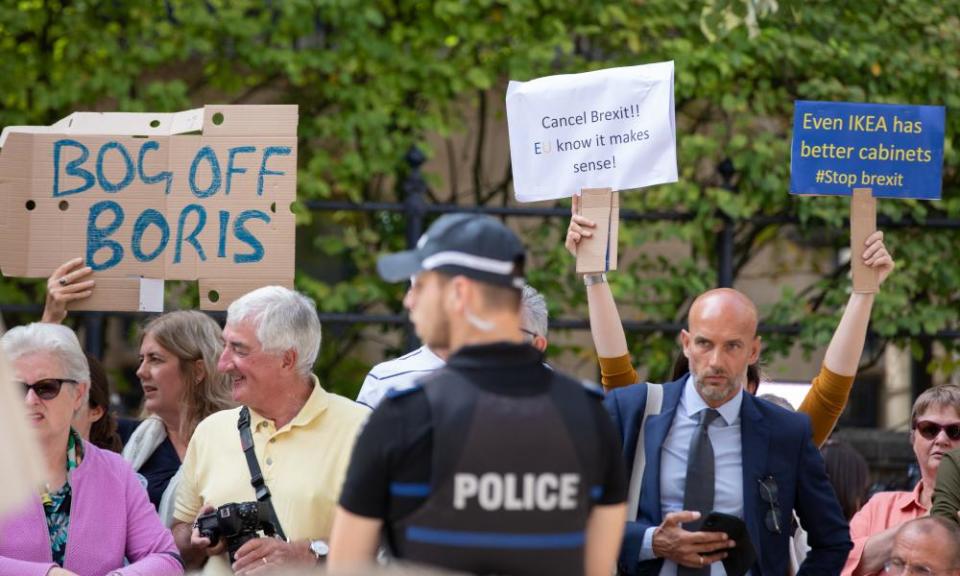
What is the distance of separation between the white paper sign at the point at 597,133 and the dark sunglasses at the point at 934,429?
1.47 metres

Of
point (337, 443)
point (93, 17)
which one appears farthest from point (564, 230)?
point (337, 443)

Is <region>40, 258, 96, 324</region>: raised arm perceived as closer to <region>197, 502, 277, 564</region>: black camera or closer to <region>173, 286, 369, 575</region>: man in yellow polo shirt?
<region>173, 286, 369, 575</region>: man in yellow polo shirt

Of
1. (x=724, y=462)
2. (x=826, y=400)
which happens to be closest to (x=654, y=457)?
(x=724, y=462)

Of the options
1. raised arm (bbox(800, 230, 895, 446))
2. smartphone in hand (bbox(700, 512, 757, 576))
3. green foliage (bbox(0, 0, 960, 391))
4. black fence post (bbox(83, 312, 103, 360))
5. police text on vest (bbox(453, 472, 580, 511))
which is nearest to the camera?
police text on vest (bbox(453, 472, 580, 511))

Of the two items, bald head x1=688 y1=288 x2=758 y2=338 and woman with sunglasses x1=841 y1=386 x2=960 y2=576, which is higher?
bald head x1=688 y1=288 x2=758 y2=338

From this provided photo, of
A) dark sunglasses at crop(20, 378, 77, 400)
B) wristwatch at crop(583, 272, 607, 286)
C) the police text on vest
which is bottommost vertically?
the police text on vest

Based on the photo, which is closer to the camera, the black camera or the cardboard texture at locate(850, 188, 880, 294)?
the black camera

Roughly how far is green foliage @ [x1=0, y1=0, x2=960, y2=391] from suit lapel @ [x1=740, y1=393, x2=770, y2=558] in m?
4.63

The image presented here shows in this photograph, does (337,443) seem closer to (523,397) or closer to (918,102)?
(523,397)

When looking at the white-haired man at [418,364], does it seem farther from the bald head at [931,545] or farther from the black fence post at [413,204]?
the black fence post at [413,204]

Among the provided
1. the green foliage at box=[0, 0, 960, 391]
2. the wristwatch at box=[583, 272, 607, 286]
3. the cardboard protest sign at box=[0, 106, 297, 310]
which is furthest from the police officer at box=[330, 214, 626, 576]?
the green foliage at box=[0, 0, 960, 391]

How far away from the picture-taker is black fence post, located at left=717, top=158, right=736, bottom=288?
936cm

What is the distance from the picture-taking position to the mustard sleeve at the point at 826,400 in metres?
5.49

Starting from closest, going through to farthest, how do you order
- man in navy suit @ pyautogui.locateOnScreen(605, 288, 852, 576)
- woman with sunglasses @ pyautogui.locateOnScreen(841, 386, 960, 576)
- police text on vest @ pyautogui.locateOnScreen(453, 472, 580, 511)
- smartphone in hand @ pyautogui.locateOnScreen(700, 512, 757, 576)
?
police text on vest @ pyautogui.locateOnScreen(453, 472, 580, 511) < smartphone in hand @ pyautogui.locateOnScreen(700, 512, 757, 576) < man in navy suit @ pyautogui.locateOnScreen(605, 288, 852, 576) < woman with sunglasses @ pyautogui.locateOnScreen(841, 386, 960, 576)
